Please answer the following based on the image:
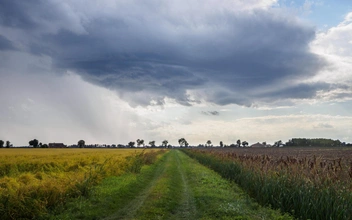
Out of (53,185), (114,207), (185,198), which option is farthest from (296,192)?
(53,185)

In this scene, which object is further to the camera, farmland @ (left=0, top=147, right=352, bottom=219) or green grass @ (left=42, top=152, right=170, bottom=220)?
green grass @ (left=42, top=152, right=170, bottom=220)

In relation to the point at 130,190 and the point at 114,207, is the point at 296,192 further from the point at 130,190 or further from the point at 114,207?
the point at 130,190

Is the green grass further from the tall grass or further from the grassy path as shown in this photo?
the tall grass

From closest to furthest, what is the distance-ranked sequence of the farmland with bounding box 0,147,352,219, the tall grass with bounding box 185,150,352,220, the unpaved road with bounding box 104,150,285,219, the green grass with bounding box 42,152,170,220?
the tall grass with bounding box 185,150,352,220 → the farmland with bounding box 0,147,352,219 → the unpaved road with bounding box 104,150,285,219 → the green grass with bounding box 42,152,170,220

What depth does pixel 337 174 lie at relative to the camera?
43.4 feet

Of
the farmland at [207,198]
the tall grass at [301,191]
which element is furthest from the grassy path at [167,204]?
the tall grass at [301,191]

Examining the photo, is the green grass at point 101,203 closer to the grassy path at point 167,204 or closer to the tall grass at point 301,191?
the grassy path at point 167,204

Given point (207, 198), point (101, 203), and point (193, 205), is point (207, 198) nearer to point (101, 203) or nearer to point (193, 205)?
point (193, 205)

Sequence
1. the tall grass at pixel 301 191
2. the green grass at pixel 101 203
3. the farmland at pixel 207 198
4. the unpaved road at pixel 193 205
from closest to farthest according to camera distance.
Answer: the tall grass at pixel 301 191
the farmland at pixel 207 198
the unpaved road at pixel 193 205
the green grass at pixel 101 203

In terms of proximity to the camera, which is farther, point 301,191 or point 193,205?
point 193,205

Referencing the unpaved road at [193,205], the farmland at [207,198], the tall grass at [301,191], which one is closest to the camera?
the tall grass at [301,191]

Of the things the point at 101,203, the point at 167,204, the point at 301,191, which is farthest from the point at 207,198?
the point at 101,203

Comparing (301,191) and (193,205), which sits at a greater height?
(301,191)

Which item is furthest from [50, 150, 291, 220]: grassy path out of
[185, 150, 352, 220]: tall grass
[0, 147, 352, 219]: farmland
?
[185, 150, 352, 220]: tall grass
